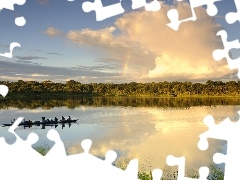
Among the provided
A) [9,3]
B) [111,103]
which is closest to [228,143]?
[9,3]

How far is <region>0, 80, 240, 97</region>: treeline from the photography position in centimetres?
7358

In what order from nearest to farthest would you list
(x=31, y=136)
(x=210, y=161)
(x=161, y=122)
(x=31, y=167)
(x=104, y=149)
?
(x=31, y=136) < (x=31, y=167) < (x=210, y=161) < (x=104, y=149) < (x=161, y=122)

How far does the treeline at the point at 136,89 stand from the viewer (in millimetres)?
73575

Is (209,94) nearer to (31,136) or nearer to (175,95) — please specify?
(175,95)

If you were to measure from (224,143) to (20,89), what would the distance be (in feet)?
172

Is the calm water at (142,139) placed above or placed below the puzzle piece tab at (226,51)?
below

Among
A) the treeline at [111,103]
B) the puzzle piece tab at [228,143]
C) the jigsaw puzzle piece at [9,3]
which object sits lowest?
the puzzle piece tab at [228,143]

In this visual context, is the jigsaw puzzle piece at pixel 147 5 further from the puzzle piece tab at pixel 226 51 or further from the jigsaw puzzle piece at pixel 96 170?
the jigsaw puzzle piece at pixel 96 170

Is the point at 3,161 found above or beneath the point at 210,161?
above

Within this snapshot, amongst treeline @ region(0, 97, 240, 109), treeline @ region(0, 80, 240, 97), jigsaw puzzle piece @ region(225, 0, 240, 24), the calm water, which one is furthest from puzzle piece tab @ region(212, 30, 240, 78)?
treeline @ region(0, 80, 240, 97)

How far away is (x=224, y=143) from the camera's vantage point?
1839 cm

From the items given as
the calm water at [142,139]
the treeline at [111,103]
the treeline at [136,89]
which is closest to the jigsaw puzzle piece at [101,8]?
the calm water at [142,139]

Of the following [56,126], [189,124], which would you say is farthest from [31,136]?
[189,124]

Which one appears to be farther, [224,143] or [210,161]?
[224,143]
